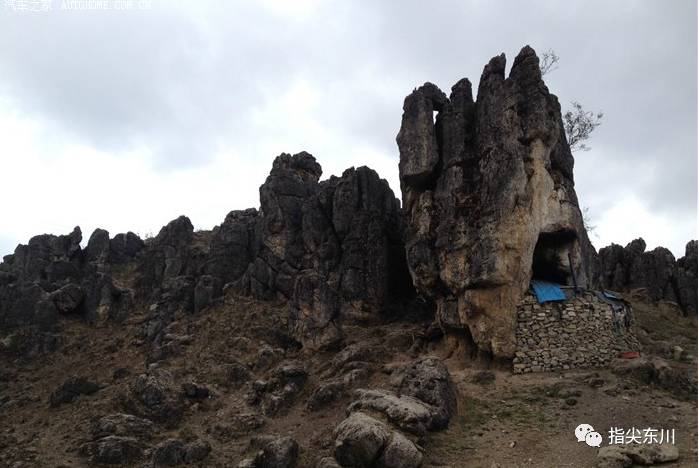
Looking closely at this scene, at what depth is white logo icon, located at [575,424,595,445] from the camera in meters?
16.5

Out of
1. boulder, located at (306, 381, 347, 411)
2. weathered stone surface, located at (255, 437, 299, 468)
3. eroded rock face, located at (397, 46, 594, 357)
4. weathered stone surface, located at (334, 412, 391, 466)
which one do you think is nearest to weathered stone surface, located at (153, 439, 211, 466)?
weathered stone surface, located at (255, 437, 299, 468)

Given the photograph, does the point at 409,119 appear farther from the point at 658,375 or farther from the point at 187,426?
the point at 187,426

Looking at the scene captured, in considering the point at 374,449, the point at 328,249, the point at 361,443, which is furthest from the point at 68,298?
the point at 374,449

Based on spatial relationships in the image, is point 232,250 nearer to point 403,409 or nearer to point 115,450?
point 115,450

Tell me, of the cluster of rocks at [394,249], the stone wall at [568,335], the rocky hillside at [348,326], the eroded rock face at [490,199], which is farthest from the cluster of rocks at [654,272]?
the stone wall at [568,335]

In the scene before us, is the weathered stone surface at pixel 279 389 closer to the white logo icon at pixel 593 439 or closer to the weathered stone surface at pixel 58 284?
the white logo icon at pixel 593 439

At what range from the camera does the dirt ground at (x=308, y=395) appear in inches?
658

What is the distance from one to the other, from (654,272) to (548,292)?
31167 millimetres

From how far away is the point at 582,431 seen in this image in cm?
1681

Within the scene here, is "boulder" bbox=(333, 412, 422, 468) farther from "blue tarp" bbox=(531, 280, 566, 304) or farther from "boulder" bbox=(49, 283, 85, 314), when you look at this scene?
"boulder" bbox=(49, 283, 85, 314)

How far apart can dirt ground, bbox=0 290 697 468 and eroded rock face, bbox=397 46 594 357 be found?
3.40 m

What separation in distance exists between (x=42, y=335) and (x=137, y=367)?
31.0 feet

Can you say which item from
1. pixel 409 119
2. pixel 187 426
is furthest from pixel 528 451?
pixel 409 119

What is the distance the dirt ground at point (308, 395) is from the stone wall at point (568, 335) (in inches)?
31.8
